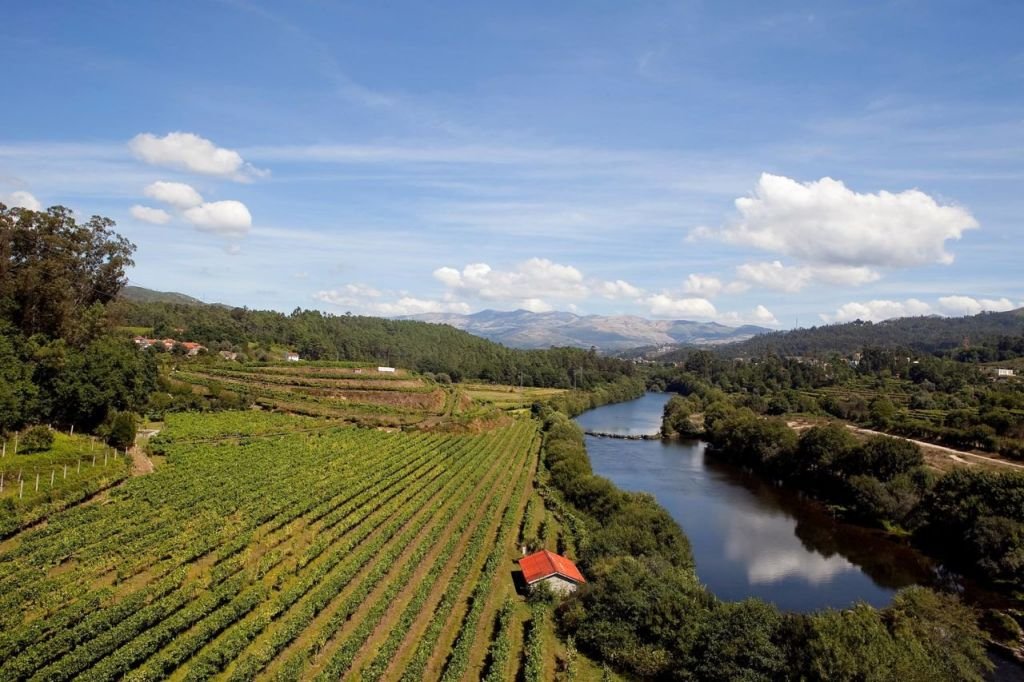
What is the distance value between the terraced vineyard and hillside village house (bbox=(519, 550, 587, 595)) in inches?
61.9

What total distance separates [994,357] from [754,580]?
558 feet

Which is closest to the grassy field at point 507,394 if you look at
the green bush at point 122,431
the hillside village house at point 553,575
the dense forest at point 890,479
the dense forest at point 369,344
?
the dense forest at point 369,344

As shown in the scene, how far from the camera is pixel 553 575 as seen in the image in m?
32.2

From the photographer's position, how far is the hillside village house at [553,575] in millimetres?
32125

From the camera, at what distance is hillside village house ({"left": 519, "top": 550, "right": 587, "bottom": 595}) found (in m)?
32.1

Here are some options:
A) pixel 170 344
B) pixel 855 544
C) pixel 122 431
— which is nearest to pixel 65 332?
pixel 122 431

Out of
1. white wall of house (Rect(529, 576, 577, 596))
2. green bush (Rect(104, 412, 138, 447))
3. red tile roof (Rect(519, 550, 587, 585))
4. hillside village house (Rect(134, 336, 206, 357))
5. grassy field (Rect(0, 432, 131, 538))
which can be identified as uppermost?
hillside village house (Rect(134, 336, 206, 357))

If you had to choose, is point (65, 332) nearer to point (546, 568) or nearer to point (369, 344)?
point (546, 568)

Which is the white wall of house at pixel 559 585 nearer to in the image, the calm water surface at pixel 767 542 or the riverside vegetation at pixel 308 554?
the riverside vegetation at pixel 308 554

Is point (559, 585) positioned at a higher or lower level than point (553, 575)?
lower

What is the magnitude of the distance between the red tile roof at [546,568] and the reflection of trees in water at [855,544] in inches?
935

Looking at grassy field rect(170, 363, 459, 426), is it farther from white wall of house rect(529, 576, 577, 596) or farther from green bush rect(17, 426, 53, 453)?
white wall of house rect(529, 576, 577, 596)

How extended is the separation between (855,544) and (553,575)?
3109 centimetres

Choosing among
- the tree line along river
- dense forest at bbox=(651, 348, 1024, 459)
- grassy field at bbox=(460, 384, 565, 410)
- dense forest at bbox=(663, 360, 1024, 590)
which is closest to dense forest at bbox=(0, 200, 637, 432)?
the tree line along river
